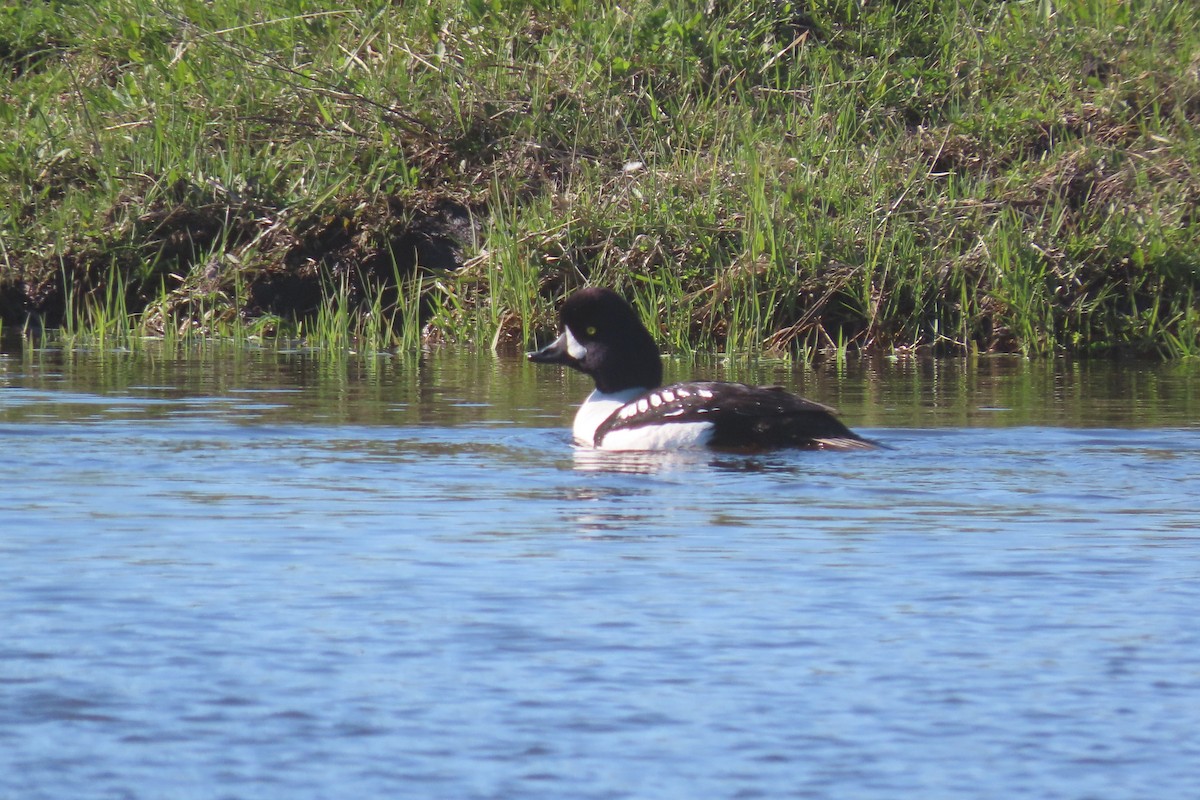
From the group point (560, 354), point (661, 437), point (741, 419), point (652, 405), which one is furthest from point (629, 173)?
point (741, 419)

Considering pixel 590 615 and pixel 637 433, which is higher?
pixel 637 433

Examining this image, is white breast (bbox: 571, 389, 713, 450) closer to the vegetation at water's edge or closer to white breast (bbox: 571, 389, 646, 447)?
white breast (bbox: 571, 389, 646, 447)

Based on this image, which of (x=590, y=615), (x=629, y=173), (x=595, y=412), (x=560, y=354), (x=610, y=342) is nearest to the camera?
(x=590, y=615)

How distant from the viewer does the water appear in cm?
340

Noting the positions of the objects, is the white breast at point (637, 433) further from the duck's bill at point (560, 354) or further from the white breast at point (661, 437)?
the duck's bill at point (560, 354)

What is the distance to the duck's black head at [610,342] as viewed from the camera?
854 cm

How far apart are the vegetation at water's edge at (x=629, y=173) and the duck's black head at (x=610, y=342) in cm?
323

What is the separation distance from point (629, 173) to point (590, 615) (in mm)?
8990

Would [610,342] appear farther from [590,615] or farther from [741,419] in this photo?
[590,615]

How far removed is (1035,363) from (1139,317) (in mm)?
932

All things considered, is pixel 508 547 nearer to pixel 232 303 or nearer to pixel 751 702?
pixel 751 702

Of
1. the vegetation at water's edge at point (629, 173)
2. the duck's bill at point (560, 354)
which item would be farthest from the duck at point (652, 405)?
the vegetation at water's edge at point (629, 173)

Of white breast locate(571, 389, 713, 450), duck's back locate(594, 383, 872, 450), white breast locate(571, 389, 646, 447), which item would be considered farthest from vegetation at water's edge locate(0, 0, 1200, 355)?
duck's back locate(594, 383, 872, 450)

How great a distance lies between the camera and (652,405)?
25.4ft
